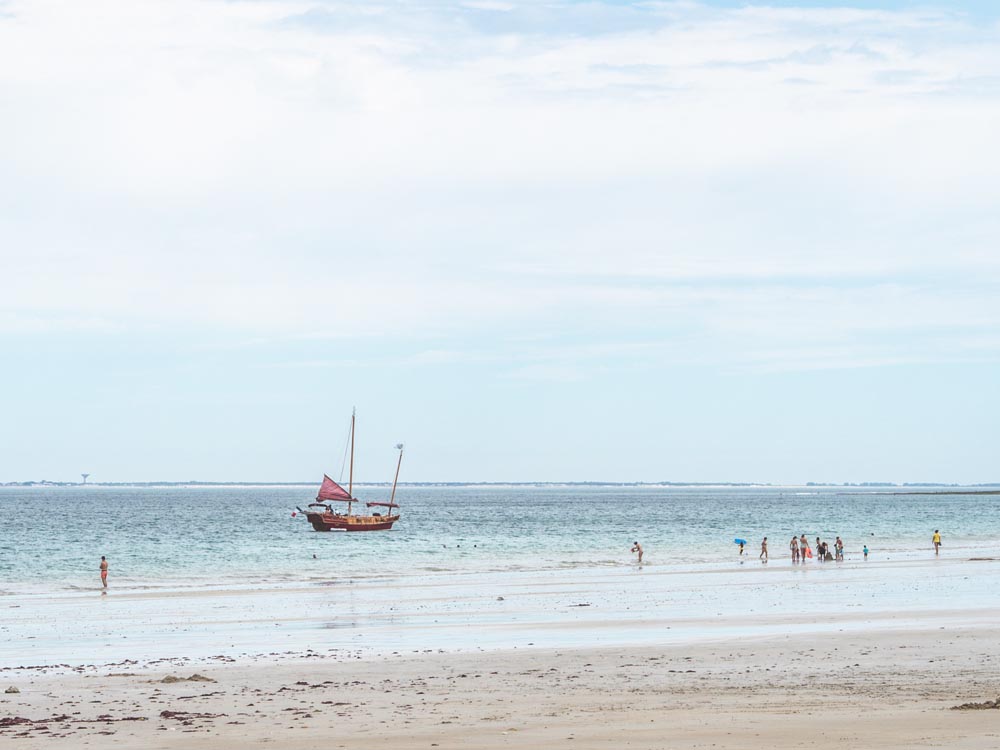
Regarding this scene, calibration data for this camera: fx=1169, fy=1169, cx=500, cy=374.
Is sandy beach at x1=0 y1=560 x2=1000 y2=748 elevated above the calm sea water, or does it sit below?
above

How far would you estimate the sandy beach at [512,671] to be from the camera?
16.3 metres

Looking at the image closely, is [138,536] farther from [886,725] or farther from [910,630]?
[886,725]

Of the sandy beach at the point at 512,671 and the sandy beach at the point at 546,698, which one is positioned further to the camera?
the sandy beach at the point at 512,671

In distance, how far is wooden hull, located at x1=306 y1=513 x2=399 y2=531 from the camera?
113 metres

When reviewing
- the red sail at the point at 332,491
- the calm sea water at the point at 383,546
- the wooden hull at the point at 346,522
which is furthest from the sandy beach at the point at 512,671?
the red sail at the point at 332,491

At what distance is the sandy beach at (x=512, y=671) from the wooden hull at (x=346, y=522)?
70836 mm

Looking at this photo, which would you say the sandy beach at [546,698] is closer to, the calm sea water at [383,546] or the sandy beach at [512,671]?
the sandy beach at [512,671]

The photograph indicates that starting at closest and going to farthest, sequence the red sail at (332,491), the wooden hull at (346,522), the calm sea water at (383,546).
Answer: the calm sea water at (383,546)
the wooden hull at (346,522)
the red sail at (332,491)

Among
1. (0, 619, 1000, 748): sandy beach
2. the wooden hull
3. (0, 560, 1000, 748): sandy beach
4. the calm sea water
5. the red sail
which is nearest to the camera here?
(0, 619, 1000, 748): sandy beach

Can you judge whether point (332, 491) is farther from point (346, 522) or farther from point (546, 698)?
point (546, 698)

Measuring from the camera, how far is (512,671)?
2291cm

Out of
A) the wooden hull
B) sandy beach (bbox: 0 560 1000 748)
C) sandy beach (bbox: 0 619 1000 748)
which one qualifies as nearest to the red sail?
the wooden hull

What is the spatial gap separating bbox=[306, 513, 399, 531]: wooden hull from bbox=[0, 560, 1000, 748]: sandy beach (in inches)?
2789

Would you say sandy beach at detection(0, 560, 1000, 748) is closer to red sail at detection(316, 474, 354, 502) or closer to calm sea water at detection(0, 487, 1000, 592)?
A: calm sea water at detection(0, 487, 1000, 592)
